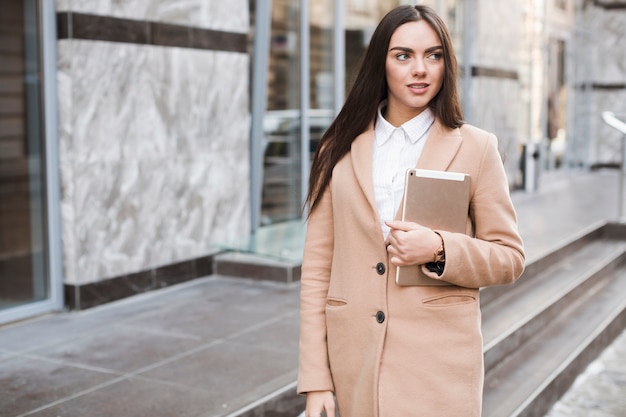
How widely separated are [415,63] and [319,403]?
93 cm

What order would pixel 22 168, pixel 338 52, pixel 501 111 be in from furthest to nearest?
pixel 501 111, pixel 338 52, pixel 22 168

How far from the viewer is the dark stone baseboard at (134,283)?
5.82m

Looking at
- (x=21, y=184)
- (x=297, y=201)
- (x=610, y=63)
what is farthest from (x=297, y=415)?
(x=610, y=63)

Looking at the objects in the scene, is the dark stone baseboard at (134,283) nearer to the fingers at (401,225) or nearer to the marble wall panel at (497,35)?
the fingers at (401,225)

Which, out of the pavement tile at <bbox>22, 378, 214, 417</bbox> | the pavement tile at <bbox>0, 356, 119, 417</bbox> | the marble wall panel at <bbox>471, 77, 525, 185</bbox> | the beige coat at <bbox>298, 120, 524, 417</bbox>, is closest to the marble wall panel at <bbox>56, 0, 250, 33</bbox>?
the pavement tile at <bbox>0, 356, 119, 417</bbox>

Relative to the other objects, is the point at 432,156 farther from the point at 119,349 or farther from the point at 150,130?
the point at 150,130

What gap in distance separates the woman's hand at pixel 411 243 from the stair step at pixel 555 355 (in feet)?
8.96

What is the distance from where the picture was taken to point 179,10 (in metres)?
6.62

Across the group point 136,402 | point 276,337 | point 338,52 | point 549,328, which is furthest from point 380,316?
point 338,52

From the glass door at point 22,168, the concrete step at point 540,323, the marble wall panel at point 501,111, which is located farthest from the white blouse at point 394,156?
the marble wall panel at point 501,111

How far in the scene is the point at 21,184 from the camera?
7027 mm

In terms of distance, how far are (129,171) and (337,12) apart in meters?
3.99

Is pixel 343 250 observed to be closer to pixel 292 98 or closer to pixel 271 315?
pixel 271 315

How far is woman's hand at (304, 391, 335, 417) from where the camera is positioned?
2238 millimetres
